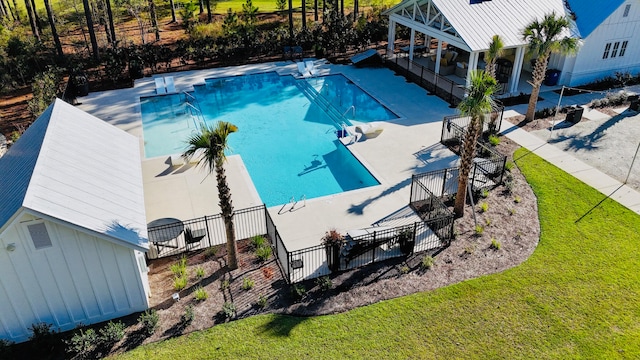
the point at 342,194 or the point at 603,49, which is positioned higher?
the point at 603,49

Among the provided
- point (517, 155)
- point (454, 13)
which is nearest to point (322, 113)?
point (454, 13)

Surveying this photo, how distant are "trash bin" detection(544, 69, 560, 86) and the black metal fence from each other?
5.63 m

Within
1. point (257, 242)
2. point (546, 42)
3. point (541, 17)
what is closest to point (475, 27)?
point (541, 17)

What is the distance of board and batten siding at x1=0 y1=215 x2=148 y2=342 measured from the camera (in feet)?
36.4

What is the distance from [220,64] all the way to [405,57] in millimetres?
13352

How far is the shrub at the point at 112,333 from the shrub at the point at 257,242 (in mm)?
4754

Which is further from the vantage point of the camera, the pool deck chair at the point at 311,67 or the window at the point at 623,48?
the pool deck chair at the point at 311,67

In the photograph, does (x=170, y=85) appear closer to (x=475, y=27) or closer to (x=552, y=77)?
(x=475, y=27)

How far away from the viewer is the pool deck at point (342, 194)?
16609 millimetres

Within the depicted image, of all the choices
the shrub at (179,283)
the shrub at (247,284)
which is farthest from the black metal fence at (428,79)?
the shrub at (179,283)

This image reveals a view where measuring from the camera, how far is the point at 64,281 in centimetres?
1172

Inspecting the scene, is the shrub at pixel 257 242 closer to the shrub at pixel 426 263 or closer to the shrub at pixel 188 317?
the shrub at pixel 188 317

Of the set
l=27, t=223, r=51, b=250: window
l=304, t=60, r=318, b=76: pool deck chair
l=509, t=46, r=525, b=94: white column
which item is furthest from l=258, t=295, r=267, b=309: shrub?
l=304, t=60, r=318, b=76: pool deck chair

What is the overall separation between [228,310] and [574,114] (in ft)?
64.7
